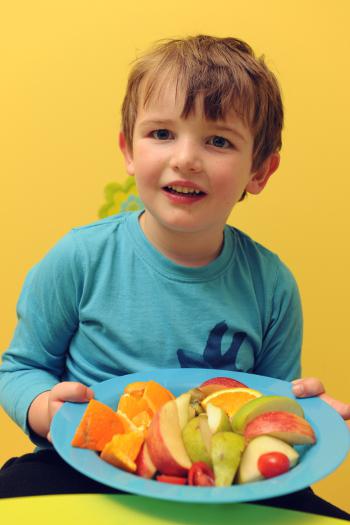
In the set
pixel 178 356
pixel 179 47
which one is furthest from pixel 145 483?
pixel 179 47

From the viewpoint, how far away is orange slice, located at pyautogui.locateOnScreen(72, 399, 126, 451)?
62cm

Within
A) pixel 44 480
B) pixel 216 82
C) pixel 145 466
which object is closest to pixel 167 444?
pixel 145 466

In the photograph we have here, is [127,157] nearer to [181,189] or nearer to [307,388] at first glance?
[181,189]

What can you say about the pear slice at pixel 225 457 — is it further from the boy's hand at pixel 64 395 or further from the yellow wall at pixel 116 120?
the yellow wall at pixel 116 120

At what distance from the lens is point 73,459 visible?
0.59 m

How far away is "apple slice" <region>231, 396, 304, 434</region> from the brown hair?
1.19ft

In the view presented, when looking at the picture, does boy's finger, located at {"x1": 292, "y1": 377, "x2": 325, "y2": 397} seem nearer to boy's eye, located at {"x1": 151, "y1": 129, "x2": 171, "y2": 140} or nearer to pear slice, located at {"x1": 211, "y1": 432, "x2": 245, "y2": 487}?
pear slice, located at {"x1": 211, "y1": 432, "x2": 245, "y2": 487}

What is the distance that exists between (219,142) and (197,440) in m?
0.41

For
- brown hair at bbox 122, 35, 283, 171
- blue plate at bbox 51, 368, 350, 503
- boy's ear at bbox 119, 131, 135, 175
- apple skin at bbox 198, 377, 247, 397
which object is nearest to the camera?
blue plate at bbox 51, 368, 350, 503

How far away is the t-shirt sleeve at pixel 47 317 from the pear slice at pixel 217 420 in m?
0.30

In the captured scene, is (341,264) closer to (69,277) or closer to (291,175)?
(291,175)

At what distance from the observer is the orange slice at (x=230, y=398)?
0.71 metres

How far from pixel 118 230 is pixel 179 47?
0.27 m

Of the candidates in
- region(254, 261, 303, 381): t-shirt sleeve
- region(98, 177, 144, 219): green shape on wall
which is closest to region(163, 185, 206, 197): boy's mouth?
region(254, 261, 303, 381): t-shirt sleeve
